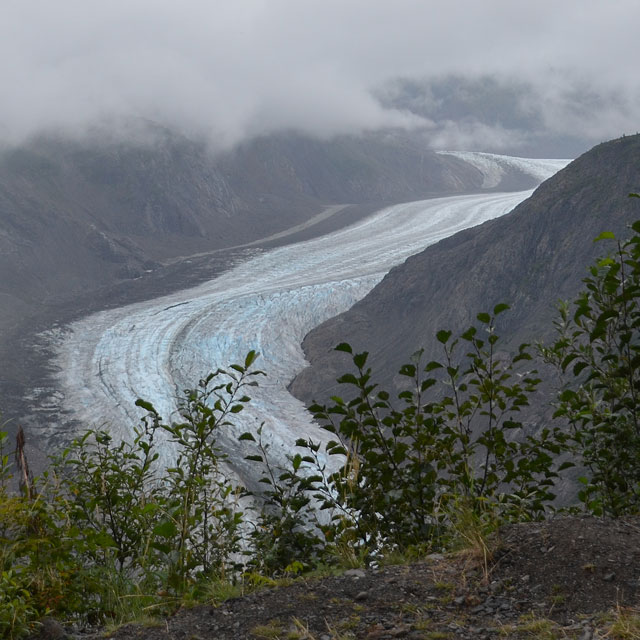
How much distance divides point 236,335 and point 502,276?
339 inches

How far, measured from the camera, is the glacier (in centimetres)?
1862

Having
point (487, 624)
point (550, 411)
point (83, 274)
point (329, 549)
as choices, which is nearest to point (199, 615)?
point (329, 549)

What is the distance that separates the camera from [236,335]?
77.6 ft

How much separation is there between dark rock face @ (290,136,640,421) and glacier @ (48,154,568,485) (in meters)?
1.09

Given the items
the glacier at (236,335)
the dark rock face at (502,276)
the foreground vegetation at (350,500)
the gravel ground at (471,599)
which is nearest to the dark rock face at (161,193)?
the glacier at (236,335)

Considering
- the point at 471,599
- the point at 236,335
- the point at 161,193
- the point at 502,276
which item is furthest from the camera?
the point at 161,193

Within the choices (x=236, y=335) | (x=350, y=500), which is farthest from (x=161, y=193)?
(x=350, y=500)

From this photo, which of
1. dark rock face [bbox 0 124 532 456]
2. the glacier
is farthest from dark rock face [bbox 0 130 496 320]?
the glacier

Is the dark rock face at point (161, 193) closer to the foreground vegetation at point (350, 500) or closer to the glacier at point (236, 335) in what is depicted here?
the glacier at point (236, 335)

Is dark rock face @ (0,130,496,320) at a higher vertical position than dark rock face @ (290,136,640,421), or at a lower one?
higher

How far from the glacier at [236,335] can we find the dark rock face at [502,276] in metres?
1.09

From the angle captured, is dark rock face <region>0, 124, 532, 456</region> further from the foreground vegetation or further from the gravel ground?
the gravel ground

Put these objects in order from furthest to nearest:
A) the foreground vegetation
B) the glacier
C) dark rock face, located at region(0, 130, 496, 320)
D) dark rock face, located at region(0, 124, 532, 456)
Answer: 1. dark rock face, located at region(0, 130, 496, 320)
2. dark rock face, located at region(0, 124, 532, 456)
3. the glacier
4. the foreground vegetation

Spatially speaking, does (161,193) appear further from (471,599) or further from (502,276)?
(471,599)
